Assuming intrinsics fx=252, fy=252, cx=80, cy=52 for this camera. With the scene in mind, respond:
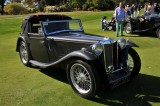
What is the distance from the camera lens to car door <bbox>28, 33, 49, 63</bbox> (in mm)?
7005

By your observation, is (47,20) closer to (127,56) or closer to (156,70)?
(127,56)

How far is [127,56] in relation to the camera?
6.11 metres

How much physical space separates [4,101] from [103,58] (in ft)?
7.73

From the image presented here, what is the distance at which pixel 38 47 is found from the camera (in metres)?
7.27

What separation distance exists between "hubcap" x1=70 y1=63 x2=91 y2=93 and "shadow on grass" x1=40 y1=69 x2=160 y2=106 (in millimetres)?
327

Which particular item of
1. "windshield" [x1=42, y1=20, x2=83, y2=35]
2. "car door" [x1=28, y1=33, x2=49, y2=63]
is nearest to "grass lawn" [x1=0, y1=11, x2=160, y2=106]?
"car door" [x1=28, y1=33, x2=49, y2=63]

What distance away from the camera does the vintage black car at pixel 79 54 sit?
5.35 metres

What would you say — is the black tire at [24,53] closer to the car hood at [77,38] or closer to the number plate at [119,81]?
the car hood at [77,38]

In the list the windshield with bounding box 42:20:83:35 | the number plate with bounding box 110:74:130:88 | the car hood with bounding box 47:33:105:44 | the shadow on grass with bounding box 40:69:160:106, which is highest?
the windshield with bounding box 42:20:83:35

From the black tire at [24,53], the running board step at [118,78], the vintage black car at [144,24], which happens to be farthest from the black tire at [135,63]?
the vintage black car at [144,24]

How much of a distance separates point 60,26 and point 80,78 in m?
2.22

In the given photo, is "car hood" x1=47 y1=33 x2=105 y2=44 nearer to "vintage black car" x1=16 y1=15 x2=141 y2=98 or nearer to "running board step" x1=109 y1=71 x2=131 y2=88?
"vintage black car" x1=16 y1=15 x2=141 y2=98

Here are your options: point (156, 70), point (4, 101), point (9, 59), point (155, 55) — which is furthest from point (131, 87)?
point (9, 59)

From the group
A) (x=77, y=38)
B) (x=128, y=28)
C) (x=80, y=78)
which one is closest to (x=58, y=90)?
(x=80, y=78)
